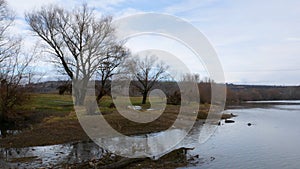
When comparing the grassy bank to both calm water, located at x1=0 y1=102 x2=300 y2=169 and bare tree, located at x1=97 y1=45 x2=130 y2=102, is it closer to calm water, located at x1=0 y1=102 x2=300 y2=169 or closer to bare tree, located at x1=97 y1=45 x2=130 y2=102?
calm water, located at x1=0 y1=102 x2=300 y2=169

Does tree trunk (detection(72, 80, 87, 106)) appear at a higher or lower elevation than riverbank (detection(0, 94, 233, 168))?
higher

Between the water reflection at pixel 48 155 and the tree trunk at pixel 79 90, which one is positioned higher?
the tree trunk at pixel 79 90

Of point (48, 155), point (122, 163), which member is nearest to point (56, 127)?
point (48, 155)

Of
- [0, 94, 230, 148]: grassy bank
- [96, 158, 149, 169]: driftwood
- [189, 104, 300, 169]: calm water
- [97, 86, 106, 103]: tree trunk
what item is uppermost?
[97, 86, 106, 103]: tree trunk

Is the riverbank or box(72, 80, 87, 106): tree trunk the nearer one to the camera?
the riverbank

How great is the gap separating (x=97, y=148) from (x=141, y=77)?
35902 millimetres

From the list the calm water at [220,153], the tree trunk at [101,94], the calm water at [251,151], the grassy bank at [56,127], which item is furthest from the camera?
the tree trunk at [101,94]

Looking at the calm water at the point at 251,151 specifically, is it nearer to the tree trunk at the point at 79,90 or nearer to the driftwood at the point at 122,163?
the driftwood at the point at 122,163

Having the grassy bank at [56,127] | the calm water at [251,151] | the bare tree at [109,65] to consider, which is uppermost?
the bare tree at [109,65]

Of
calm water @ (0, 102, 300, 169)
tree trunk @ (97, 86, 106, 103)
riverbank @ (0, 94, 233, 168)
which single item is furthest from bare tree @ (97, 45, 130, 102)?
calm water @ (0, 102, 300, 169)

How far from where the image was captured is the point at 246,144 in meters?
19.1

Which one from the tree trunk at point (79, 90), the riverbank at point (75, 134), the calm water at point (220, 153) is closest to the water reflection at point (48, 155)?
the calm water at point (220, 153)

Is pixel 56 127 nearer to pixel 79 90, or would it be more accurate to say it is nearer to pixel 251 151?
pixel 79 90

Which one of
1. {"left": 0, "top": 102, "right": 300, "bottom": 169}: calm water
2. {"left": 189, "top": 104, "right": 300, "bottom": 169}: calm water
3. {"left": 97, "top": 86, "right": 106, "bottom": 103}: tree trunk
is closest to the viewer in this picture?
{"left": 0, "top": 102, "right": 300, "bottom": 169}: calm water
